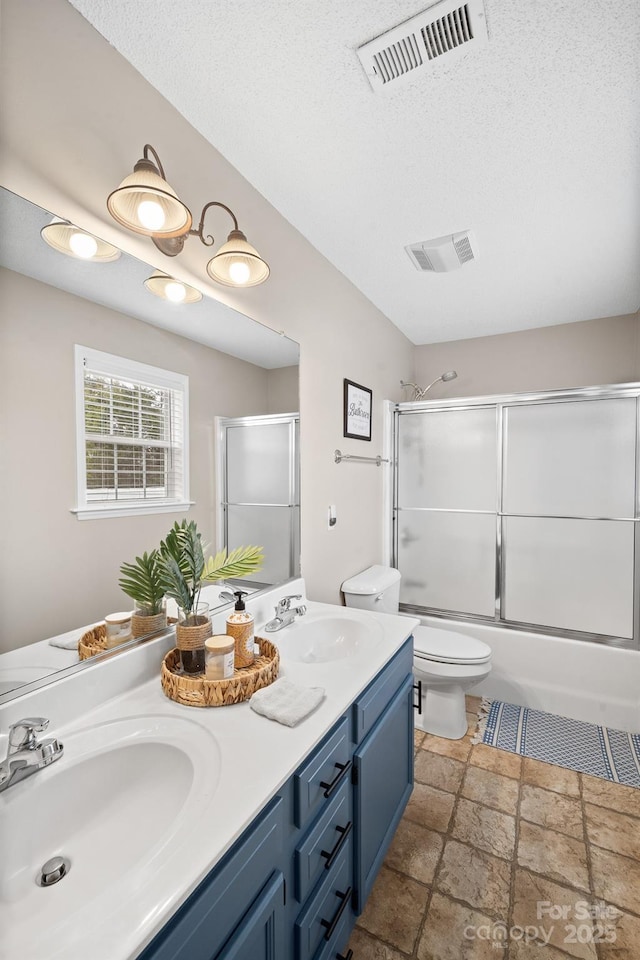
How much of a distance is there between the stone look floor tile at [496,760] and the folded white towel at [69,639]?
6.40 feet

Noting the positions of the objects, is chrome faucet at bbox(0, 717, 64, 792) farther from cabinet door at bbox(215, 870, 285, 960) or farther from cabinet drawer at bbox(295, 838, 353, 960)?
cabinet drawer at bbox(295, 838, 353, 960)

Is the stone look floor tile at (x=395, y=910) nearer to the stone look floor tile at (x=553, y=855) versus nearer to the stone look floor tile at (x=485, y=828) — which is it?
the stone look floor tile at (x=485, y=828)

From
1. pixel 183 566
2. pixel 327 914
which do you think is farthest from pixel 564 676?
pixel 183 566

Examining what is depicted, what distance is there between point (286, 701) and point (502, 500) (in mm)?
2110

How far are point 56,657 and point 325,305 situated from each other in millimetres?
1792

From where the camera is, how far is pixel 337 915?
3.56 feet

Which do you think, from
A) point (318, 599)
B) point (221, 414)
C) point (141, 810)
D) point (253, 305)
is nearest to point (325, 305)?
point (253, 305)

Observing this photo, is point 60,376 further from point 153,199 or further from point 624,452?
point 624,452

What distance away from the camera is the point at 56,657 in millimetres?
981

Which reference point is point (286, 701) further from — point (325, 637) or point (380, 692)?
point (325, 637)

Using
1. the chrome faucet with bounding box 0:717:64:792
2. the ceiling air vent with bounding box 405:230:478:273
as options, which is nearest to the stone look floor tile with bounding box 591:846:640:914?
the chrome faucet with bounding box 0:717:64:792

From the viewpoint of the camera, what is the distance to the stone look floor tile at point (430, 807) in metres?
1.74

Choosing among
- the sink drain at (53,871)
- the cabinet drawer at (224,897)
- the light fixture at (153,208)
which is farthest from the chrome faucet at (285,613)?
the light fixture at (153,208)

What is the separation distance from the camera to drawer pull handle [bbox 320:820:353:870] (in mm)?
1044
